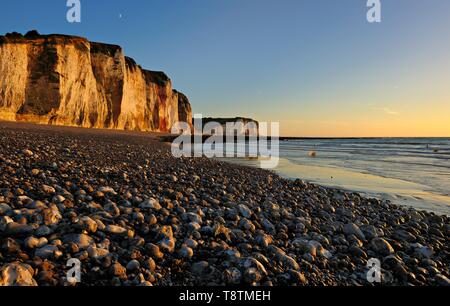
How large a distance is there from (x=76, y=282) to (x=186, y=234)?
1327 millimetres

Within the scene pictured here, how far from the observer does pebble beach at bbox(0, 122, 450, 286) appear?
242 centimetres

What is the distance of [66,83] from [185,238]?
133 ft

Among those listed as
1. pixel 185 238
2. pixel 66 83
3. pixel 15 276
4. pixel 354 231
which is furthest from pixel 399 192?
A: pixel 66 83

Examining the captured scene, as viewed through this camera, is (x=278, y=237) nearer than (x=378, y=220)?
Yes

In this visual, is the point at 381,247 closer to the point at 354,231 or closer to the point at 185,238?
the point at 354,231

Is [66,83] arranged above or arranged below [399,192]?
above

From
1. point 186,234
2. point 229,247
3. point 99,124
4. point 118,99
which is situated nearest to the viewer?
point 229,247

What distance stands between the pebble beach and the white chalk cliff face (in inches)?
1315

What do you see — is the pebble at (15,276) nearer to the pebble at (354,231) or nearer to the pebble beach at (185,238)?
the pebble beach at (185,238)

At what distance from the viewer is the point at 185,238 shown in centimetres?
315

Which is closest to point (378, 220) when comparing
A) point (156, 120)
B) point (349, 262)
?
point (349, 262)

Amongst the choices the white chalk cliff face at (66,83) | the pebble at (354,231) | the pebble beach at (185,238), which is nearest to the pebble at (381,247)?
the pebble beach at (185,238)
